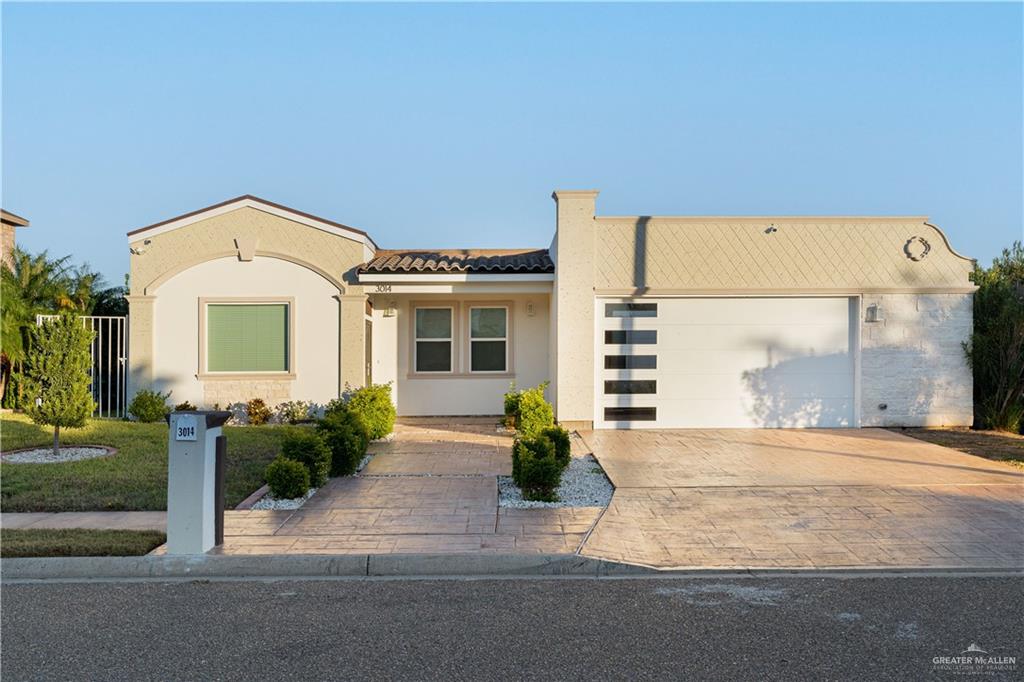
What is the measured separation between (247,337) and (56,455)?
4.62 metres

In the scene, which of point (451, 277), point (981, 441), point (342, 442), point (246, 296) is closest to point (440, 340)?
point (451, 277)

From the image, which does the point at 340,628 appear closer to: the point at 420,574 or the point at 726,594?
the point at 420,574

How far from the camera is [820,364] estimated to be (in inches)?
539

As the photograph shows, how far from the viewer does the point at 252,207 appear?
1487 cm

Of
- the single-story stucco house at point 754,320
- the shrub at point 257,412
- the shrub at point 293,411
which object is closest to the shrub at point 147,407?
the shrub at point 257,412

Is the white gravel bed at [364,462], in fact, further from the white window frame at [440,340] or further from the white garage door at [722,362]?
the white window frame at [440,340]

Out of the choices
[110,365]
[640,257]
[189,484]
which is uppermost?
[640,257]

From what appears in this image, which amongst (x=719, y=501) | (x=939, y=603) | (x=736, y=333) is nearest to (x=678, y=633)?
(x=939, y=603)

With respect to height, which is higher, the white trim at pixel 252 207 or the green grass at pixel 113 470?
the white trim at pixel 252 207

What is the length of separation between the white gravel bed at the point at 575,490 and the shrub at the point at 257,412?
7059 mm

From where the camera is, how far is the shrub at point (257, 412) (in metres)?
Result: 14.5

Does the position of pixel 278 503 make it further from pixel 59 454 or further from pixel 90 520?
pixel 59 454

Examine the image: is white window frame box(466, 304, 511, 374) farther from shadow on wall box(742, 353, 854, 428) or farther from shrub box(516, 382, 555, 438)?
shadow on wall box(742, 353, 854, 428)

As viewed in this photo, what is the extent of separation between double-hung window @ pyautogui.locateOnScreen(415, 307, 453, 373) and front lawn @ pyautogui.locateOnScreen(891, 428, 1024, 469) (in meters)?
9.23
